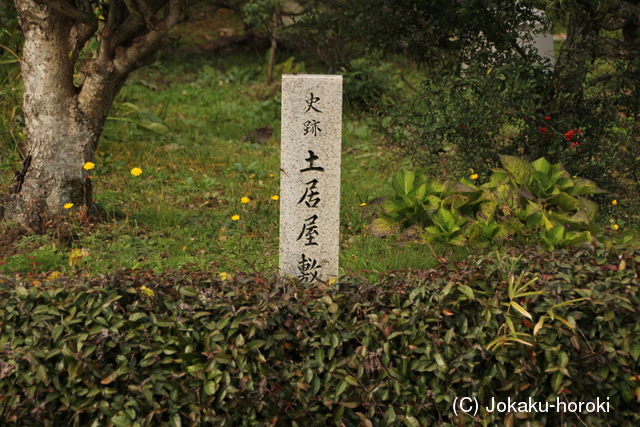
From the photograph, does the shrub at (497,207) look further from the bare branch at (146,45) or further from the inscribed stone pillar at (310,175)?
the bare branch at (146,45)

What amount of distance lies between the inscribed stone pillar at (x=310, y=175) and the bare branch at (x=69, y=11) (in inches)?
66.2

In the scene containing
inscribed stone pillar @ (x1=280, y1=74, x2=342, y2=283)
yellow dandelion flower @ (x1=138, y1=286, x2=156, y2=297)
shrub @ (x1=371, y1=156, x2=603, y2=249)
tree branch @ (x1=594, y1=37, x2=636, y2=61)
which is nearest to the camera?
yellow dandelion flower @ (x1=138, y1=286, x2=156, y2=297)

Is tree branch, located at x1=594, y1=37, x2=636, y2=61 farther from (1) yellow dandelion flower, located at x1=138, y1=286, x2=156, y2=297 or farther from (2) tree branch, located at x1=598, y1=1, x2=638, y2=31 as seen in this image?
(1) yellow dandelion flower, located at x1=138, y1=286, x2=156, y2=297

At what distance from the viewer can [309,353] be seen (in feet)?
8.93

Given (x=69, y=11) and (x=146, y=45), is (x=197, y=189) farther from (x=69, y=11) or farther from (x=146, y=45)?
(x=69, y=11)

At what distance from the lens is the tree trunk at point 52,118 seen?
169 inches

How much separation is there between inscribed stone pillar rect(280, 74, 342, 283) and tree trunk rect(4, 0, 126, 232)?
5.58ft

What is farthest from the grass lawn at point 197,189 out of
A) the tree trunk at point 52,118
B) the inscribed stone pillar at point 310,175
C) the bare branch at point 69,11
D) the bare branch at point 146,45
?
the bare branch at point 69,11

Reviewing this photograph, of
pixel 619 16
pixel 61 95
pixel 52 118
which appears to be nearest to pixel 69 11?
pixel 61 95

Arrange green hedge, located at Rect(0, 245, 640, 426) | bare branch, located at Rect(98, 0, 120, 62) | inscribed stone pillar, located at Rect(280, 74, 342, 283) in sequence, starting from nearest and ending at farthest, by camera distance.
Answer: green hedge, located at Rect(0, 245, 640, 426) < inscribed stone pillar, located at Rect(280, 74, 342, 283) < bare branch, located at Rect(98, 0, 120, 62)

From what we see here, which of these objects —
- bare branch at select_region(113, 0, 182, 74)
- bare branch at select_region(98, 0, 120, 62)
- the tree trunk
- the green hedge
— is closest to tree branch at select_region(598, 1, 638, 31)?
the green hedge

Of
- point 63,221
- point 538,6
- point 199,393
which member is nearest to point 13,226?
point 63,221

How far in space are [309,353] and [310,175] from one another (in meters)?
0.93

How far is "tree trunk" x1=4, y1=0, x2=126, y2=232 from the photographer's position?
429cm
